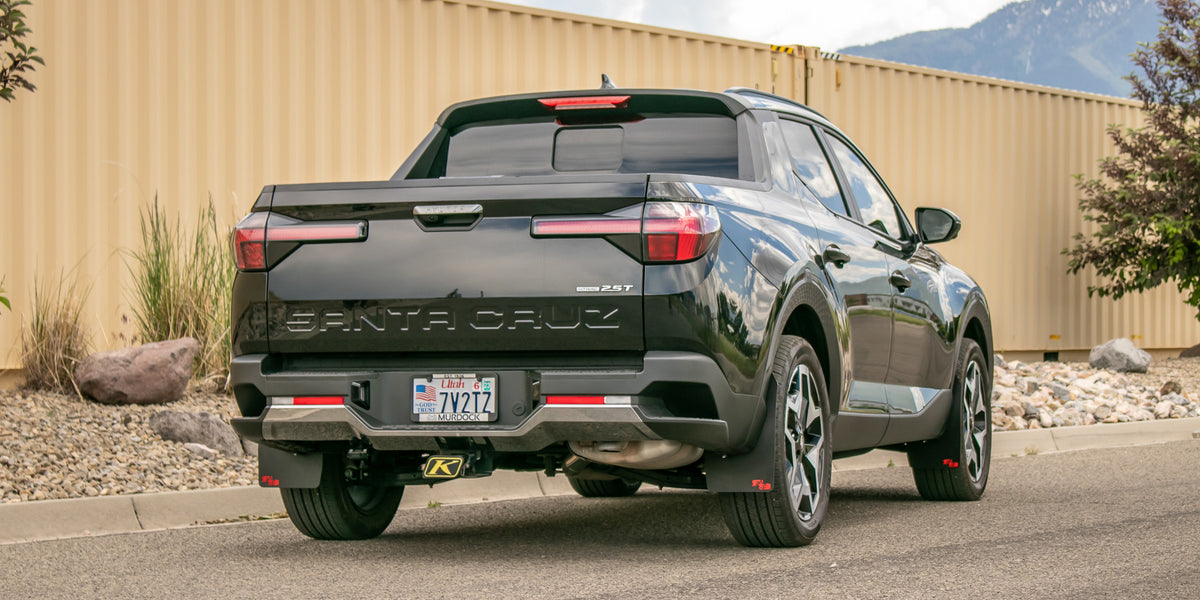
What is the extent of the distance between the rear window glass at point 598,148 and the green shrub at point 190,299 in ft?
14.8

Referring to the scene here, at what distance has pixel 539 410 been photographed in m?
5.05

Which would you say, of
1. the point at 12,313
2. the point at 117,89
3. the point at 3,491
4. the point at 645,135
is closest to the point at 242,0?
the point at 117,89

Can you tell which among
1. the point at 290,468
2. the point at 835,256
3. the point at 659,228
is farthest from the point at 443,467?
the point at 835,256

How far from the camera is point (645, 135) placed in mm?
6148

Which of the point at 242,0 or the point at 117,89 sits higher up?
the point at 242,0

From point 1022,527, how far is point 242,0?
8463mm

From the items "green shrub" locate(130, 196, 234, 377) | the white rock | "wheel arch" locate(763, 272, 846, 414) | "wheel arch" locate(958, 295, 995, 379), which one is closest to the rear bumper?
"wheel arch" locate(763, 272, 846, 414)

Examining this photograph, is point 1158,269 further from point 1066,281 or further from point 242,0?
point 242,0

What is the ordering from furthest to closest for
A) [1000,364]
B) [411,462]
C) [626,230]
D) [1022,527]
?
[1000,364], [1022,527], [411,462], [626,230]

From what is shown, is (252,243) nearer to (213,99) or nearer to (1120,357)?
(213,99)

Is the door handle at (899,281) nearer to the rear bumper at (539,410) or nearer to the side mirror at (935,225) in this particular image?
the side mirror at (935,225)

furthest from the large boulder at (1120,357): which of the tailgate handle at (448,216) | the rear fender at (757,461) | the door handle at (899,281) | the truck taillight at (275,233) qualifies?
the truck taillight at (275,233)

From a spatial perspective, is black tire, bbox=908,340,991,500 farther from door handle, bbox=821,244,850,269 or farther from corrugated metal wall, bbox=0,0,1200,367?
corrugated metal wall, bbox=0,0,1200,367

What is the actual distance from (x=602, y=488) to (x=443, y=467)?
115 inches
